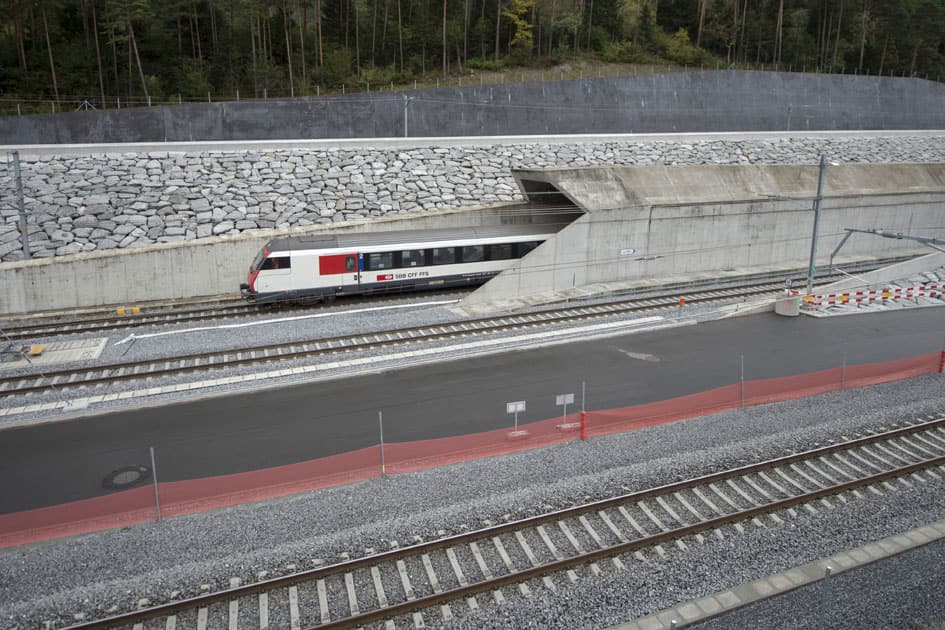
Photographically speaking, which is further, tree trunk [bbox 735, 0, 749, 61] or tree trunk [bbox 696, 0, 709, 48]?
tree trunk [bbox 735, 0, 749, 61]

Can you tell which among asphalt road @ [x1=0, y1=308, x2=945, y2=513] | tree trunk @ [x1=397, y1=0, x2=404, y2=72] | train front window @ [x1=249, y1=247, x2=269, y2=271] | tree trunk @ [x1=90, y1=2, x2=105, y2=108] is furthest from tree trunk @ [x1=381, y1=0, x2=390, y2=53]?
asphalt road @ [x1=0, y1=308, x2=945, y2=513]

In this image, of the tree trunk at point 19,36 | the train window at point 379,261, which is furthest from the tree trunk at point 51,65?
the train window at point 379,261

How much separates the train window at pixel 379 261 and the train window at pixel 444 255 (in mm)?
1690

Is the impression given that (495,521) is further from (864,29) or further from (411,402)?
(864,29)

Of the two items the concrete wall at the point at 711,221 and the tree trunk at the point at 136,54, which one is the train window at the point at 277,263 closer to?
the concrete wall at the point at 711,221

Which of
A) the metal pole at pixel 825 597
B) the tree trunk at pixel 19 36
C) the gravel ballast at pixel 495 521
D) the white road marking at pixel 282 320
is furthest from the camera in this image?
the tree trunk at pixel 19 36

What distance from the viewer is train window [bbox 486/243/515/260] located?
26703 millimetres

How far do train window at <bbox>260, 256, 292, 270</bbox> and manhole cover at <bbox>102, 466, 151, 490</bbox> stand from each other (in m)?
11.0

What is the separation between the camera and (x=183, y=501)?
12289 mm

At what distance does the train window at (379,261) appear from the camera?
82.2 ft

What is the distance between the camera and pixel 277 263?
2380 centimetres

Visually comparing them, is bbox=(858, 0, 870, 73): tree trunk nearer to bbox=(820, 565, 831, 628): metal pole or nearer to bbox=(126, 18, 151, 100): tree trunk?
bbox=(126, 18, 151, 100): tree trunk

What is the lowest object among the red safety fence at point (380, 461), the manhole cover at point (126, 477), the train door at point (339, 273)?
the manhole cover at point (126, 477)

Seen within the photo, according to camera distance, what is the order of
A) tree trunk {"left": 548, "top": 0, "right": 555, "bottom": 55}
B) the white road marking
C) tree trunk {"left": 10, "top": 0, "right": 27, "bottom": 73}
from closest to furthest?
the white road marking, tree trunk {"left": 10, "top": 0, "right": 27, "bottom": 73}, tree trunk {"left": 548, "top": 0, "right": 555, "bottom": 55}
